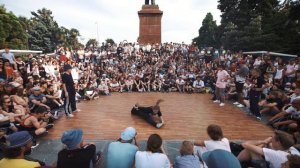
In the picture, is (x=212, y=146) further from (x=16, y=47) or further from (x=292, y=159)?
(x=16, y=47)

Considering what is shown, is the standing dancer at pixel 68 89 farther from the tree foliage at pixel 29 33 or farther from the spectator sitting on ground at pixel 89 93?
the tree foliage at pixel 29 33

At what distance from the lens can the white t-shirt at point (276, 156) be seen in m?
3.75

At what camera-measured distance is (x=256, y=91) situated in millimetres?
8922

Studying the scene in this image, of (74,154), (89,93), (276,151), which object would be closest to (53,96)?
(89,93)

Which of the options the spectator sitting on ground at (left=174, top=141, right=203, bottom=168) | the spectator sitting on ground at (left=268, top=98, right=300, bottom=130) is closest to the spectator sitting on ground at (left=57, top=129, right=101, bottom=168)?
the spectator sitting on ground at (left=174, top=141, right=203, bottom=168)

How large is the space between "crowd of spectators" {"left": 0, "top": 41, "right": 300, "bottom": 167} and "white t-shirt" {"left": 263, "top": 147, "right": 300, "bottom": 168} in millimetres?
41

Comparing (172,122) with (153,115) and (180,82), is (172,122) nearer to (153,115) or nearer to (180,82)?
(153,115)

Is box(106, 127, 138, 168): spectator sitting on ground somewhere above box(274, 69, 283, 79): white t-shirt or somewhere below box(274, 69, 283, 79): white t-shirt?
below

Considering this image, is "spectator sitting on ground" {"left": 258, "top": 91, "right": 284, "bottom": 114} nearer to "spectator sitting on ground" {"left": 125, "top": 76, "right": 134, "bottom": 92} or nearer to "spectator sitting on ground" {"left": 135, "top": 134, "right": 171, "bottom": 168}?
"spectator sitting on ground" {"left": 135, "top": 134, "right": 171, "bottom": 168}

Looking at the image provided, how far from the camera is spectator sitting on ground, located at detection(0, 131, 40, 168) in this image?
117 inches

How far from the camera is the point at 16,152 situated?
309cm

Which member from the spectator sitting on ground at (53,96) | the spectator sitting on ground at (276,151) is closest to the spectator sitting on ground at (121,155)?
the spectator sitting on ground at (276,151)

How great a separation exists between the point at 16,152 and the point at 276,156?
335 cm

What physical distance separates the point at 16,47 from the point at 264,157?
34.0 m
